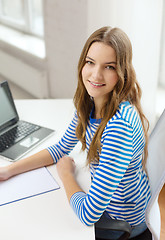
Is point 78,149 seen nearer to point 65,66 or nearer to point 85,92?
point 85,92

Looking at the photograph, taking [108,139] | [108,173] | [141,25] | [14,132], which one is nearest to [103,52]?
[108,139]

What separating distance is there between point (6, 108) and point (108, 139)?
659 mm

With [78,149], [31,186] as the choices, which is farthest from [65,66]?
[31,186]

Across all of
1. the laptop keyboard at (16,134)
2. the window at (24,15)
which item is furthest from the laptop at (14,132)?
the window at (24,15)

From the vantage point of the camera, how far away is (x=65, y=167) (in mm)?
1112

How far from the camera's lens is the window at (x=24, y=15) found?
3346mm

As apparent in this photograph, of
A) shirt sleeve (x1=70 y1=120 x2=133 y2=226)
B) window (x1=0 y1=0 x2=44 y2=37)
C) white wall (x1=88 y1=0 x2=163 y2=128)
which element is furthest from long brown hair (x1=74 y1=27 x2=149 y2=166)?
window (x1=0 y1=0 x2=44 y2=37)

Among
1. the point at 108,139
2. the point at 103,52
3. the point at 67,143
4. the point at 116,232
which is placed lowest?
the point at 116,232

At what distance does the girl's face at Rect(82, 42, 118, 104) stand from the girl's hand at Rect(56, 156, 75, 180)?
0.29 m

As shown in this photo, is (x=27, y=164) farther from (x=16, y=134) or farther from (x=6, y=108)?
(x=6, y=108)

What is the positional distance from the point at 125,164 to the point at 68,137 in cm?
38

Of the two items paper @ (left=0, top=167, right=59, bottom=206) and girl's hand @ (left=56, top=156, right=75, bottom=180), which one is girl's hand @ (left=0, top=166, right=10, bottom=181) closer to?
paper @ (left=0, top=167, right=59, bottom=206)

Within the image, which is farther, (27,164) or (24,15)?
(24,15)

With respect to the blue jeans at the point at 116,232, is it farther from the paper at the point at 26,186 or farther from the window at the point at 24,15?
the window at the point at 24,15
